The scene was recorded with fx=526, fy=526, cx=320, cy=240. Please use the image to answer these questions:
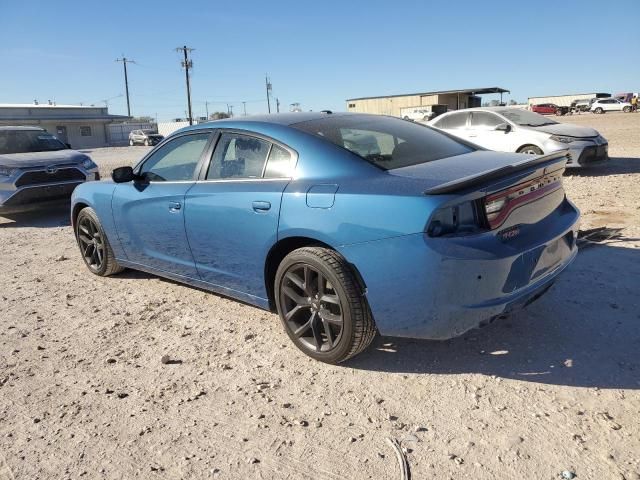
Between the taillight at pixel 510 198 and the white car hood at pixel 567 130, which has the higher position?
the white car hood at pixel 567 130

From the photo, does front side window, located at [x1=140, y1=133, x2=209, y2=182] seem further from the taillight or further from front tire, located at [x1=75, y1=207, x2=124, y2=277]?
Result: the taillight

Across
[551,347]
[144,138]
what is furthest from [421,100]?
[551,347]

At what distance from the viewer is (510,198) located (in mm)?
2838

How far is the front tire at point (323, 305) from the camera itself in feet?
9.72

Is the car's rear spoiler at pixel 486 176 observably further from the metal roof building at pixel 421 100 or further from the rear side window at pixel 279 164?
the metal roof building at pixel 421 100

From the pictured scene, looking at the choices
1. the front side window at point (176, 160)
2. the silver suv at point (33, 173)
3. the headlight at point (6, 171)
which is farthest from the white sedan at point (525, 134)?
the headlight at point (6, 171)

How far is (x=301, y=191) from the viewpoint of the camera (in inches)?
123

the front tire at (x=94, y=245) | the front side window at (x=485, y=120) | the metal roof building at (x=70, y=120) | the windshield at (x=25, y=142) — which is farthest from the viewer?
the metal roof building at (x=70, y=120)

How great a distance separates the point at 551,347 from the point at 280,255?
1.79 metres

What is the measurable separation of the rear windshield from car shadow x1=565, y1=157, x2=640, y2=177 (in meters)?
7.90

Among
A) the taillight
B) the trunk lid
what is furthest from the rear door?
the taillight

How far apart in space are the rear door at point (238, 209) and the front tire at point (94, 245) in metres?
1.59

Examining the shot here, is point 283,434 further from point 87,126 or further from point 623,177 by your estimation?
point 87,126

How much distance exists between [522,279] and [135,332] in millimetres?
2752
